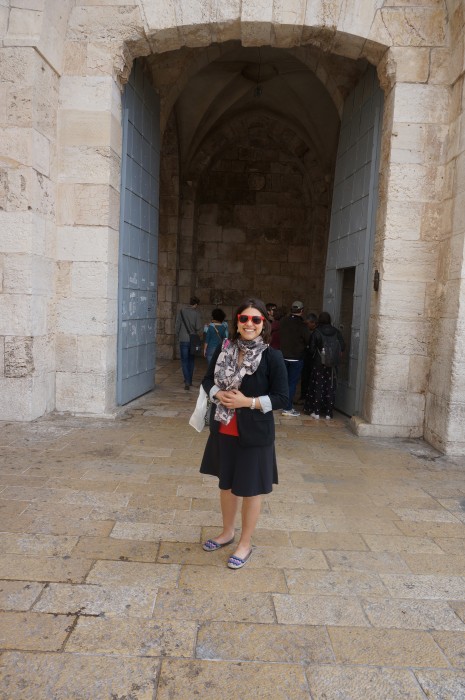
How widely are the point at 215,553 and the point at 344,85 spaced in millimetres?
6658

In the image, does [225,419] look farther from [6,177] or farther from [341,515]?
[6,177]

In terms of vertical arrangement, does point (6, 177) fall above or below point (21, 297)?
above

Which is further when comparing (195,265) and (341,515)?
(195,265)

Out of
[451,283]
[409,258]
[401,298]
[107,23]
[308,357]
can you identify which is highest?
[107,23]

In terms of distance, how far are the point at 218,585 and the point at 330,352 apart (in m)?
4.06

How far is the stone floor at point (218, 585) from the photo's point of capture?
190 cm

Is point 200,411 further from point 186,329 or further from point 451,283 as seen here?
point 186,329

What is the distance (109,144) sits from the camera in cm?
554

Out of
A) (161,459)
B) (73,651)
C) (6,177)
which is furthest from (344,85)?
(73,651)

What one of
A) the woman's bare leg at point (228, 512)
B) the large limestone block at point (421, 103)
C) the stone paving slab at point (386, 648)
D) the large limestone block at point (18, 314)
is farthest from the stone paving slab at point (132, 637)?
the large limestone block at point (421, 103)

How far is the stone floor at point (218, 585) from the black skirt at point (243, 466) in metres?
0.45

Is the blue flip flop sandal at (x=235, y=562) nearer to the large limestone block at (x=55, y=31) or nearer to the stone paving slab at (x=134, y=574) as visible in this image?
the stone paving slab at (x=134, y=574)

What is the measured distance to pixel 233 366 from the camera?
2.66 m

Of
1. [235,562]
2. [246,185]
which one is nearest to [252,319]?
[235,562]
